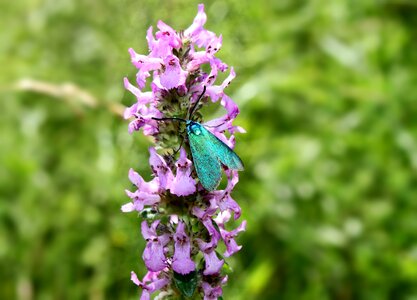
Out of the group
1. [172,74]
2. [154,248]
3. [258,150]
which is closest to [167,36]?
[172,74]

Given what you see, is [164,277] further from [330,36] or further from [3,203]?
[330,36]

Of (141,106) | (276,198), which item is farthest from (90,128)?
(141,106)

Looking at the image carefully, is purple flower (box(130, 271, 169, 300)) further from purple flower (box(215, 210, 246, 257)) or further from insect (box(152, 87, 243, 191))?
insect (box(152, 87, 243, 191))

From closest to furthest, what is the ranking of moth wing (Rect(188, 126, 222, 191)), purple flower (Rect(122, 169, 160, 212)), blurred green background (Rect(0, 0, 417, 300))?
Answer: moth wing (Rect(188, 126, 222, 191)) < purple flower (Rect(122, 169, 160, 212)) < blurred green background (Rect(0, 0, 417, 300))

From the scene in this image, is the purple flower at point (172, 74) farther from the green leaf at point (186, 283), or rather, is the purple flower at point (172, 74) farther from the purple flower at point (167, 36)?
the green leaf at point (186, 283)

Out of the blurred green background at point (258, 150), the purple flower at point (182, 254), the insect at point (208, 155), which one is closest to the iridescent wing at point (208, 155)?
the insect at point (208, 155)

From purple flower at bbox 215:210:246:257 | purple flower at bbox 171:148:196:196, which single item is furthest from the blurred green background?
purple flower at bbox 171:148:196:196
